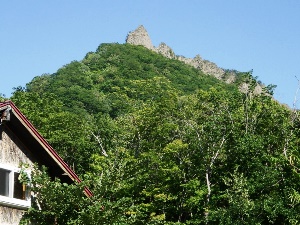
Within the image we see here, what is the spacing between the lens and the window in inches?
616

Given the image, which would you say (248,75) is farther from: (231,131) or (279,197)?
(279,197)

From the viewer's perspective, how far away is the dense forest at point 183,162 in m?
16.2

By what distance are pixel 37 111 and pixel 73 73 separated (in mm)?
44722

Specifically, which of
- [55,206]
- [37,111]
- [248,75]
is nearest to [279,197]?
[248,75]

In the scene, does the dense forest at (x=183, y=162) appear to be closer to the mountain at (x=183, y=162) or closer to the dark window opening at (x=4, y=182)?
the mountain at (x=183, y=162)

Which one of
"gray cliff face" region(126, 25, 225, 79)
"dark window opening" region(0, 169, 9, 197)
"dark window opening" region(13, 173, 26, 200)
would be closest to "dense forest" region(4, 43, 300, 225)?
"dark window opening" region(13, 173, 26, 200)

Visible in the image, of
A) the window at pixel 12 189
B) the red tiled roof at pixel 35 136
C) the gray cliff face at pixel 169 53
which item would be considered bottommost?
the window at pixel 12 189

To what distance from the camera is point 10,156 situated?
16.5 metres

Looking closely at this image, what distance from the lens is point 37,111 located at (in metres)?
53.4

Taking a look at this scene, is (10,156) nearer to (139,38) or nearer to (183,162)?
(183,162)

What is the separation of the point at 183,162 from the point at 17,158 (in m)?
24.1

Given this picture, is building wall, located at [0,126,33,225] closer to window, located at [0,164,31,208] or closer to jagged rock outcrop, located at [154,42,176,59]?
window, located at [0,164,31,208]

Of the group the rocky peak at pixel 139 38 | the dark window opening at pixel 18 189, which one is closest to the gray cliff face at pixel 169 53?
the rocky peak at pixel 139 38

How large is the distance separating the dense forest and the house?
45 centimetres
